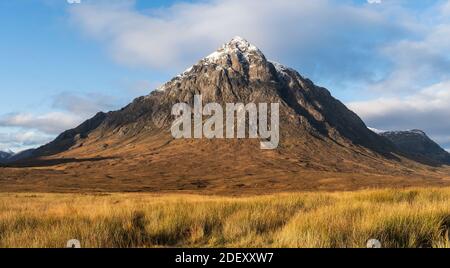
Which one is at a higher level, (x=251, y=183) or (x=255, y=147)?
(x=255, y=147)

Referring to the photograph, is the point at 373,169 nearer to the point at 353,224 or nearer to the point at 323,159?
the point at 323,159

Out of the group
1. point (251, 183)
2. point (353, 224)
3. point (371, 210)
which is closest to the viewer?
point (353, 224)

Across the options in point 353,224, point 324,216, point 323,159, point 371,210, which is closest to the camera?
point 353,224

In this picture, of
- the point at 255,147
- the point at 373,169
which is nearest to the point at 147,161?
the point at 255,147

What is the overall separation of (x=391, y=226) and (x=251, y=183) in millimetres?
116366

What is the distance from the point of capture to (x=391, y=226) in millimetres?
11055

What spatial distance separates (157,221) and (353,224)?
15.4 ft
